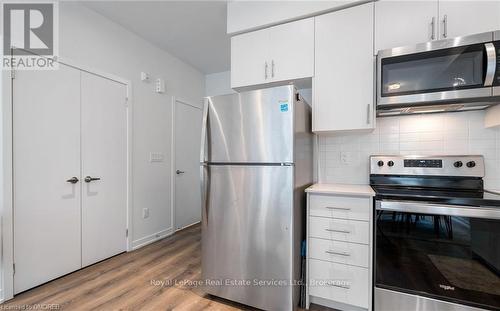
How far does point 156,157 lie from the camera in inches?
120

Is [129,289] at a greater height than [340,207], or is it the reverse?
[340,207]

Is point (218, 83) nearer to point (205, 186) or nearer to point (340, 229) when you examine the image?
point (205, 186)

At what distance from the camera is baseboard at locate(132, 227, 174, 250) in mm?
2769

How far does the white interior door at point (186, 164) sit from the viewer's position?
342 centimetres

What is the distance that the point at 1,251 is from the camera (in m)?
1.69

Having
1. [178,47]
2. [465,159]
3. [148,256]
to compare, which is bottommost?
[148,256]

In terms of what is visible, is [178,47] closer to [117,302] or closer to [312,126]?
[312,126]

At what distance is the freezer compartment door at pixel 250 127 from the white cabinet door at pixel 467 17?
1.17 m

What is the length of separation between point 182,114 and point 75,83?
1.49 m

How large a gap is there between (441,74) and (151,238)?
344 cm

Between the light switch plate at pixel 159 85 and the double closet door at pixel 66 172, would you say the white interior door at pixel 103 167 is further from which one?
the light switch plate at pixel 159 85

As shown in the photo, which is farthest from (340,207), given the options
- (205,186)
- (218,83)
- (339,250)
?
(218,83)

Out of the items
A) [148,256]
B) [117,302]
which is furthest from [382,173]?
[148,256]

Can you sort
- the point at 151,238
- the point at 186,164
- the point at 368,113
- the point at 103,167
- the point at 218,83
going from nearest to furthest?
the point at 368,113 → the point at 103,167 → the point at 151,238 → the point at 186,164 → the point at 218,83
